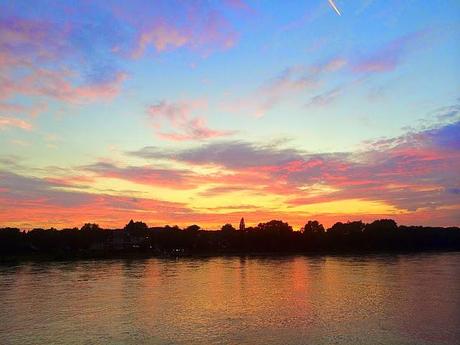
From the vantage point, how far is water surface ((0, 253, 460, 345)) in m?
27.0

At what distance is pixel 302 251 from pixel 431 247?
4767cm

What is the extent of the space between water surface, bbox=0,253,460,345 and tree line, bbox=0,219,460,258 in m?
89.3

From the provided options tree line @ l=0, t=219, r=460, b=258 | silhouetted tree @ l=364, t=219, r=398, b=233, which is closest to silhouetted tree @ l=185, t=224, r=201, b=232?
tree line @ l=0, t=219, r=460, b=258

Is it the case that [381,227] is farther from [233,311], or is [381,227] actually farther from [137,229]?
[233,311]

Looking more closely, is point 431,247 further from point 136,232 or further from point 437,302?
point 437,302

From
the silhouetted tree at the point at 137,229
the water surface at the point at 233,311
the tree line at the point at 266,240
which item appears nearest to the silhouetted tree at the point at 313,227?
the tree line at the point at 266,240

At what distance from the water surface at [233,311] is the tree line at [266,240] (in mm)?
89275

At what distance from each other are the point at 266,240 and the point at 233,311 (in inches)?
4767

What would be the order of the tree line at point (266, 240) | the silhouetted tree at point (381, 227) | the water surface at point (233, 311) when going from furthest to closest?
the silhouetted tree at point (381, 227) → the tree line at point (266, 240) → the water surface at point (233, 311)

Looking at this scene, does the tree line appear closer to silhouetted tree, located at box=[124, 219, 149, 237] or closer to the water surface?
silhouetted tree, located at box=[124, 219, 149, 237]

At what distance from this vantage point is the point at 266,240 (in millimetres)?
155125

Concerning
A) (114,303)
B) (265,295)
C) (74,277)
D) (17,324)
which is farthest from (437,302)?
(74,277)

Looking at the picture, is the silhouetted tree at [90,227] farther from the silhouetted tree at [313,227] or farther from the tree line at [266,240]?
the silhouetted tree at [313,227]

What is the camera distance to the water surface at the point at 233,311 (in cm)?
2703
